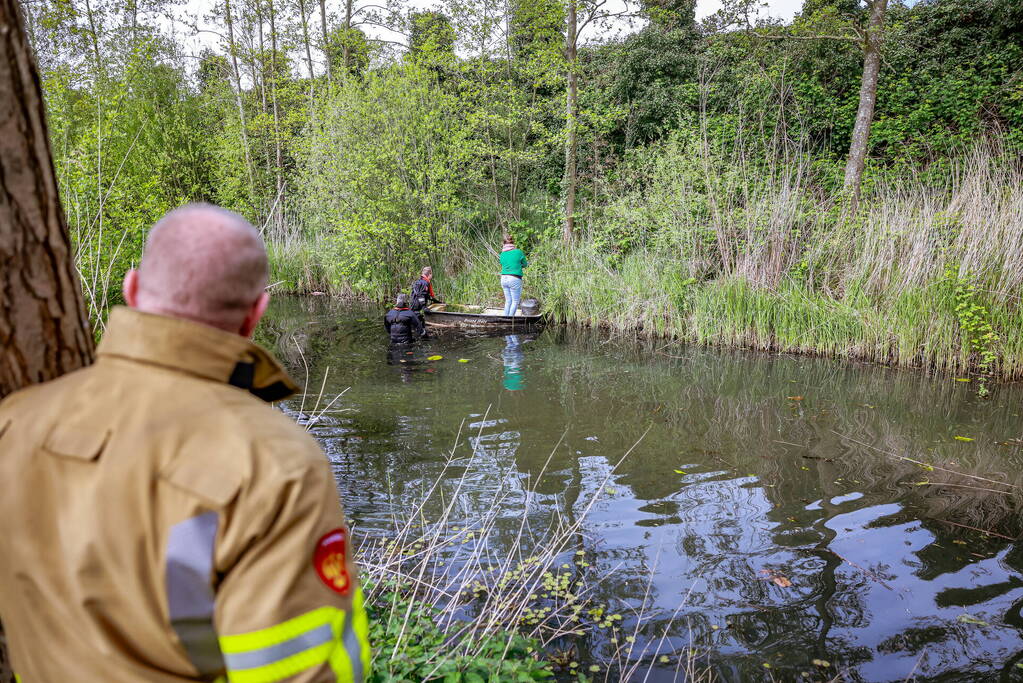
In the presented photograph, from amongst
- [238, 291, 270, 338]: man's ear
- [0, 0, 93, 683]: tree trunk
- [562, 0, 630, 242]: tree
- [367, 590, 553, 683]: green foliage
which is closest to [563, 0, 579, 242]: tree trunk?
[562, 0, 630, 242]: tree

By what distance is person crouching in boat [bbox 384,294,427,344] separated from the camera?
492 inches

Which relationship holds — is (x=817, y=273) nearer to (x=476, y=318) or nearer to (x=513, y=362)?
(x=513, y=362)

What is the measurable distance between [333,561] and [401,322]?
11556 mm

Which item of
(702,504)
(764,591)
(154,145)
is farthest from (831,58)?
(154,145)

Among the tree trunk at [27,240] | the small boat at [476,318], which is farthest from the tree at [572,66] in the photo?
the tree trunk at [27,240]

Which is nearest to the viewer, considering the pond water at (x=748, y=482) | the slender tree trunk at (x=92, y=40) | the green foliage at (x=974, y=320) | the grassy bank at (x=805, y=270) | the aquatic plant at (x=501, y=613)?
the aquatic plant at (x=501, y=613)

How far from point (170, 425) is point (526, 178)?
19.4 m

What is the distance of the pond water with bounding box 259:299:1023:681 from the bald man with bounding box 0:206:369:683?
303 centimetres

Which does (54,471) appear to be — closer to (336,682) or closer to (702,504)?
(336,682)

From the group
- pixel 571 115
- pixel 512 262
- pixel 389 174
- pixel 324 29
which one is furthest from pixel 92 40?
pixel 324 29

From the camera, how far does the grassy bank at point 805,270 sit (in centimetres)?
906

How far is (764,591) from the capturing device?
14.4 ft

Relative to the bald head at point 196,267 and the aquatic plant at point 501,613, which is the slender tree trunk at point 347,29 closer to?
the aquatic plant at point 501,613

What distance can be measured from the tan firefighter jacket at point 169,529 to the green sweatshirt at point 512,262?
12920 millimetres
